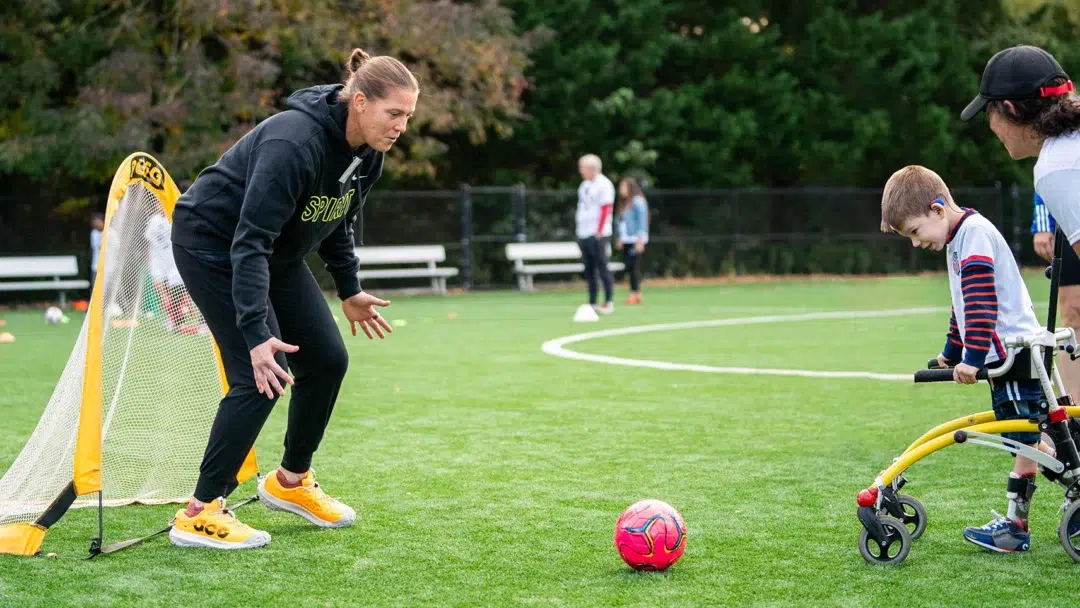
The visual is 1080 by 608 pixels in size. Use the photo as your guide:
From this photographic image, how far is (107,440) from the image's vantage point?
5.81 meters

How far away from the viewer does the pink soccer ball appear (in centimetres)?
448

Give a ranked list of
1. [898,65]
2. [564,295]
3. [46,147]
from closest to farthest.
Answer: [46,147] → [564,295] → [898,65]

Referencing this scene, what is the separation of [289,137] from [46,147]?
1915cm

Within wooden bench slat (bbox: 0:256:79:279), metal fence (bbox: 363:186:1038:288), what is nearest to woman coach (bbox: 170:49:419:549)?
wooden bench slat (bbox: 0:256:79:279)

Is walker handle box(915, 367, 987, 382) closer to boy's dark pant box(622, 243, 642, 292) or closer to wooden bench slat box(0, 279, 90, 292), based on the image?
boy's dark pant box(622, 243, 642, 292)

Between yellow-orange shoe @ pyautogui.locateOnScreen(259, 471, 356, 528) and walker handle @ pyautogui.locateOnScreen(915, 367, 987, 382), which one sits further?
yellow-orange shoe @ pyautogui.locateOnScreen(259, 471, 356, 528)

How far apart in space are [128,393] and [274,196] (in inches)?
70.3

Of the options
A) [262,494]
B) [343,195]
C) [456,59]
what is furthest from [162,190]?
[456,59]

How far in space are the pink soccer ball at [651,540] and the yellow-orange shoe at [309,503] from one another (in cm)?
132

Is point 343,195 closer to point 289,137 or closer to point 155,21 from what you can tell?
point 289,137

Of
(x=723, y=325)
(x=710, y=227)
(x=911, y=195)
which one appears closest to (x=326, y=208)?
(x=911, y=195)

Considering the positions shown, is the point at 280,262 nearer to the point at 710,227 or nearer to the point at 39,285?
the point at 39,285

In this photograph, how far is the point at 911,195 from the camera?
461cm

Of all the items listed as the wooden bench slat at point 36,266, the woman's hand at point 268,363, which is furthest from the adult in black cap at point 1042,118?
the wooden bench slat at point 36,266
